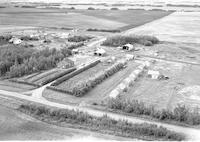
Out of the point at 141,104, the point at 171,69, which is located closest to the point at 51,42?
the point at 171,69

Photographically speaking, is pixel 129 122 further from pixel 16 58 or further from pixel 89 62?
pixel 16 58

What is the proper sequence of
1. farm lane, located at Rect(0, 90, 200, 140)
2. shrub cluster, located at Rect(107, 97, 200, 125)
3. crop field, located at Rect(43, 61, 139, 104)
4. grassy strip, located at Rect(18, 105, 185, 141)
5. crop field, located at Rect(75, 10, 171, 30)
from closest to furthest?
grassy strip, located at Rect(18, 105, 185, 141) → farm lane, located at Rect(0, 90, 200, 140) → shrub cluster, located at Rect(107, 97, 200, 125) → crop field, located at Rect(43, 61, 139, 104) → crop field, located at Rect(75, 10, 171, 30)

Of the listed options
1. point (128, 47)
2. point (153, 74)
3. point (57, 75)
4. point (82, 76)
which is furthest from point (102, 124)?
point (128, 47)

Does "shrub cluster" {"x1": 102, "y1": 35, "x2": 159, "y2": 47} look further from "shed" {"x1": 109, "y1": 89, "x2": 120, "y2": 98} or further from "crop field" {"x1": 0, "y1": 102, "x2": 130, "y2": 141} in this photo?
"crop field" {"x1": 0, "y1": 102, "x2": 130, "y2": 141}

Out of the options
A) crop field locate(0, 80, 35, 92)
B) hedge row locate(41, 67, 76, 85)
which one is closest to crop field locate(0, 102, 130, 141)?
crop field locate(0, 80, 35, 92)

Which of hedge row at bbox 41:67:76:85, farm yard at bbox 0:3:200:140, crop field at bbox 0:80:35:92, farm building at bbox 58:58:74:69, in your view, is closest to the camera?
farm yard at bbox 0:3:200:140

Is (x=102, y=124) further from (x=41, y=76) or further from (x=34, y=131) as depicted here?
(x=41, y=76)

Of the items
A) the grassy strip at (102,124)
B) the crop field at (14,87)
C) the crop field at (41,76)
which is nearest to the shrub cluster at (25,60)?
the crop field at (41,76)
